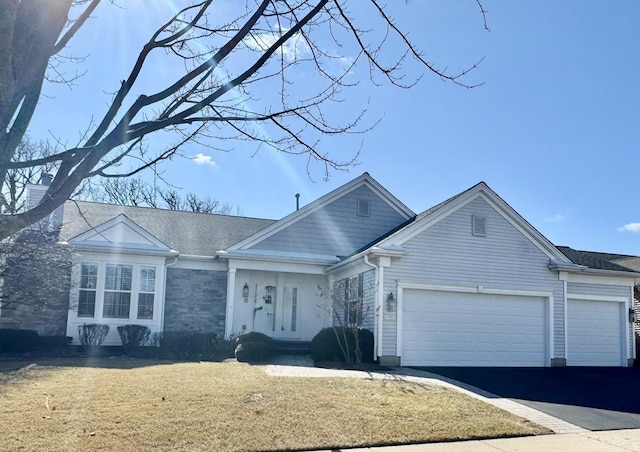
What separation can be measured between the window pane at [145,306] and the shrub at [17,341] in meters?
2.91

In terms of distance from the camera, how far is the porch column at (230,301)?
17.0 metres

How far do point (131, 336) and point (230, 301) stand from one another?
316 cm

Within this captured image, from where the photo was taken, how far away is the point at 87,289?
16266 millimetres

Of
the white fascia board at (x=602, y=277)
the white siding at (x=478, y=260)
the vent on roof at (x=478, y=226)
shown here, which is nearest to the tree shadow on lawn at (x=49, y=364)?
the white siding at (x=478, y=260)

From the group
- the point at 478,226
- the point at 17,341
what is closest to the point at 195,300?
the point at 17,341

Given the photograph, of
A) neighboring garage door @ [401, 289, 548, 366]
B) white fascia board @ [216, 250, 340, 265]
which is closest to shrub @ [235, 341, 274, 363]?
white fascia board @ [216, 250, 340, 265]

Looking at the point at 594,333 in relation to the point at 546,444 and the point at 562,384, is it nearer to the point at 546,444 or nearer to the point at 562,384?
the point at 562,384

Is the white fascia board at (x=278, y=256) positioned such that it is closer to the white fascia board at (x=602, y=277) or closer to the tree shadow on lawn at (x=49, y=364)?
the tree shadow on lawn at (x=49, y=364)

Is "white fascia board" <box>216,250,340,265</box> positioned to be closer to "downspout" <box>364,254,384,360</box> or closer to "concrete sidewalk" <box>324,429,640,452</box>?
"downspout" <box>364,254,384,360</box>

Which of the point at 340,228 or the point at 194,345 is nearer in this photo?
the point at 194,345

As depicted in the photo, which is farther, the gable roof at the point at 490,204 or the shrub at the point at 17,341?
the gable roof at the point at 490,204

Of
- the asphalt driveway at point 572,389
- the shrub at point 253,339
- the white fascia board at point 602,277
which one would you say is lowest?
the asphalt driveway at point 572,389

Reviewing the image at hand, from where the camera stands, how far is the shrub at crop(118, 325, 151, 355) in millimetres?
15406

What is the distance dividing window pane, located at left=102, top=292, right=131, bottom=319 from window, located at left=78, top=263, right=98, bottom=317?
366 millimetres
